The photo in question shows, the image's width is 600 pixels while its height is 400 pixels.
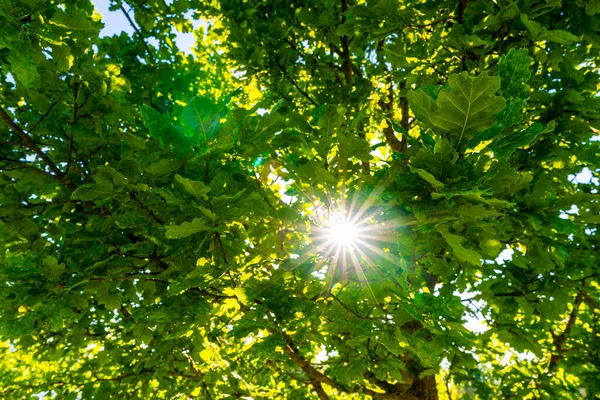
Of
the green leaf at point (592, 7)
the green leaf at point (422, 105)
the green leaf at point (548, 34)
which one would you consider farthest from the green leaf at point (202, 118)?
the green leaf at point (592, 7)

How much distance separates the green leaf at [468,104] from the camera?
1.19m

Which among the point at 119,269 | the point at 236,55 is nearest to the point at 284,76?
the point at 236,55

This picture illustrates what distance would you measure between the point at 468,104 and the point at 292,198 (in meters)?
1.45

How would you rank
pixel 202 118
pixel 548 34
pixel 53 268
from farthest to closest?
1. pixel 548 34
2. pixel 53 268
3. pixel 202 118

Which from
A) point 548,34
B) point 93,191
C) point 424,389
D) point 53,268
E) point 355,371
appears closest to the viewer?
point 93,191

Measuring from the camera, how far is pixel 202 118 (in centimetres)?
162

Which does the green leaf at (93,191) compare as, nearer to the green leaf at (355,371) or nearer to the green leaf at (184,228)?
the green leaf at (184,228)

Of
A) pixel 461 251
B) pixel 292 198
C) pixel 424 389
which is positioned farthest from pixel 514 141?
pixel 424 389

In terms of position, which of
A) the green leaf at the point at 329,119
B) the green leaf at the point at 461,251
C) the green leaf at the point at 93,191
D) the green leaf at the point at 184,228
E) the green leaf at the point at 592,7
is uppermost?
the green leaf at the point at 592,7

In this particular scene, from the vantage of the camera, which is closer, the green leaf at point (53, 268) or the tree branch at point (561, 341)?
the green leaf at point (53, 268)

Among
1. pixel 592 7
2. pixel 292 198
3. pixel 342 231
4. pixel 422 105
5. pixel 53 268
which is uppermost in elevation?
pixel 592 7

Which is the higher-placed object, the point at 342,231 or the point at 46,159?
the point at 46,159

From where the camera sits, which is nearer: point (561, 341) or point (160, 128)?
point (160, 128)

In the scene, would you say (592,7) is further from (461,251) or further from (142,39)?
(142,39)
